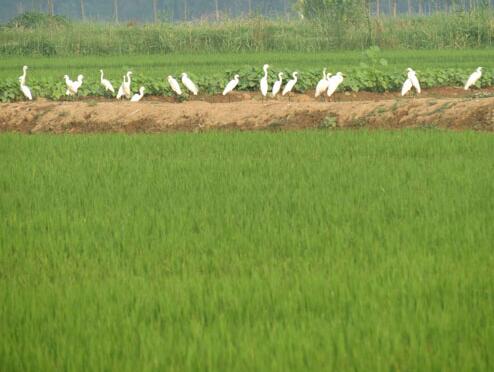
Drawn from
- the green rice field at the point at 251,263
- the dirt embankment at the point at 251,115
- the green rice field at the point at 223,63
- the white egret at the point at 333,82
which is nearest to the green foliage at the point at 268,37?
the green rice field at the point at 223,63

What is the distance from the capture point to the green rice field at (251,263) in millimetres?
4594

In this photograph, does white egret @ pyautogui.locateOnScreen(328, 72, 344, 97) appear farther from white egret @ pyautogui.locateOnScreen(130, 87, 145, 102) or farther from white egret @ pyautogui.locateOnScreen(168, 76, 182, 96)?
white egret @ pyautogui.locateOnScreen(130, 87, 145, 102)

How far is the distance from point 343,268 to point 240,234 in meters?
1.25

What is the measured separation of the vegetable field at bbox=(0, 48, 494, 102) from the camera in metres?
22.4

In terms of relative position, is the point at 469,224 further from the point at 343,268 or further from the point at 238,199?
the point at 238,199

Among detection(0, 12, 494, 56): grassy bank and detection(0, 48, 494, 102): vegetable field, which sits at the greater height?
detection(0, 12, 494, 56): grassy bank

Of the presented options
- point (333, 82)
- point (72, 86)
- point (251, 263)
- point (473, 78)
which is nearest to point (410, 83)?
point (473, 78)

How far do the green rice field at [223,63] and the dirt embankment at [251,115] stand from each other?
842 centimetres

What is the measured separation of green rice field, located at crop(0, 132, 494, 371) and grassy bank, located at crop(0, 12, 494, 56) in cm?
2708

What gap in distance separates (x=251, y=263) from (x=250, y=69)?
1689 cm

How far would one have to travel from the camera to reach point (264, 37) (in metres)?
40.1

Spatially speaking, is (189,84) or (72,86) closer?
(189,84)

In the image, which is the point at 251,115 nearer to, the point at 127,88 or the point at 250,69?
the point at 127,88

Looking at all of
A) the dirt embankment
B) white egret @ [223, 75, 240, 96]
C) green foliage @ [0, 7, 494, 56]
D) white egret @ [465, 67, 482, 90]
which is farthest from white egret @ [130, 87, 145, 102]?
green foliage @ [0, 7, 494, 56]
